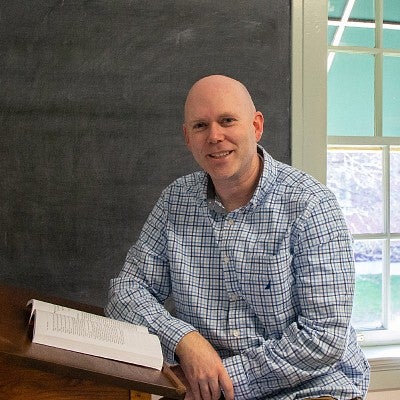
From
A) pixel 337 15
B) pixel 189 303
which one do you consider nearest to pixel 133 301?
pixel 189 303

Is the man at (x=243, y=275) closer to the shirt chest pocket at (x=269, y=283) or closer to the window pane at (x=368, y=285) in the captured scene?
the shirt chest pocket at (x=269, y=283)

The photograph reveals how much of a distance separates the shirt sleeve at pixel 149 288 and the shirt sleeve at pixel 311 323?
0.22 metres

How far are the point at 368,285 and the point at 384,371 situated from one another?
0.40 meters

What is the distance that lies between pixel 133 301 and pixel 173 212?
31 centimetres

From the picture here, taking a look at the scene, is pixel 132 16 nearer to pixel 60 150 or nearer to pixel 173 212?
pixel 60 150

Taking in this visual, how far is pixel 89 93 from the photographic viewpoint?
113 inches

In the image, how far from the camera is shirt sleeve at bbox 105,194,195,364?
209 centimetres

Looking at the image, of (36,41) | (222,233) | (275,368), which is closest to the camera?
(275,368)

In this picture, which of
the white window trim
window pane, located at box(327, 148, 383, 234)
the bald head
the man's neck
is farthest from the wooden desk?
window pane, located at box(327, 148, 383, 234)

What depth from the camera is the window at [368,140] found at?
328cm

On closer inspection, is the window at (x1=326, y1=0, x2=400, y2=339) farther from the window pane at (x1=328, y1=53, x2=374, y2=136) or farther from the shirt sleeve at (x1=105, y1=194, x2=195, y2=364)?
the shirt sleeve at (x1=105, y1=194, x2=195, y2=364)

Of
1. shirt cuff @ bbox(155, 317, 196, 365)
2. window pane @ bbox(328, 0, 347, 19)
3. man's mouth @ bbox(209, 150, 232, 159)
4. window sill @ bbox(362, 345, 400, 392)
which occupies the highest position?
window pane @ bbox(328, 0, 347, 19)

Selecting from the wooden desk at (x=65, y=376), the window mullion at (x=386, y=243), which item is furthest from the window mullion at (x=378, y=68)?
the wooden desk at (x=65, y=376)

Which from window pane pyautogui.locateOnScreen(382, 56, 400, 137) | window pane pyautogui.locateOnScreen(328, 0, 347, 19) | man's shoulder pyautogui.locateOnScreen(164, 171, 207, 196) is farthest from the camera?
window pane pyautogui.locateOnScreen(382, 56, 400, 137)
